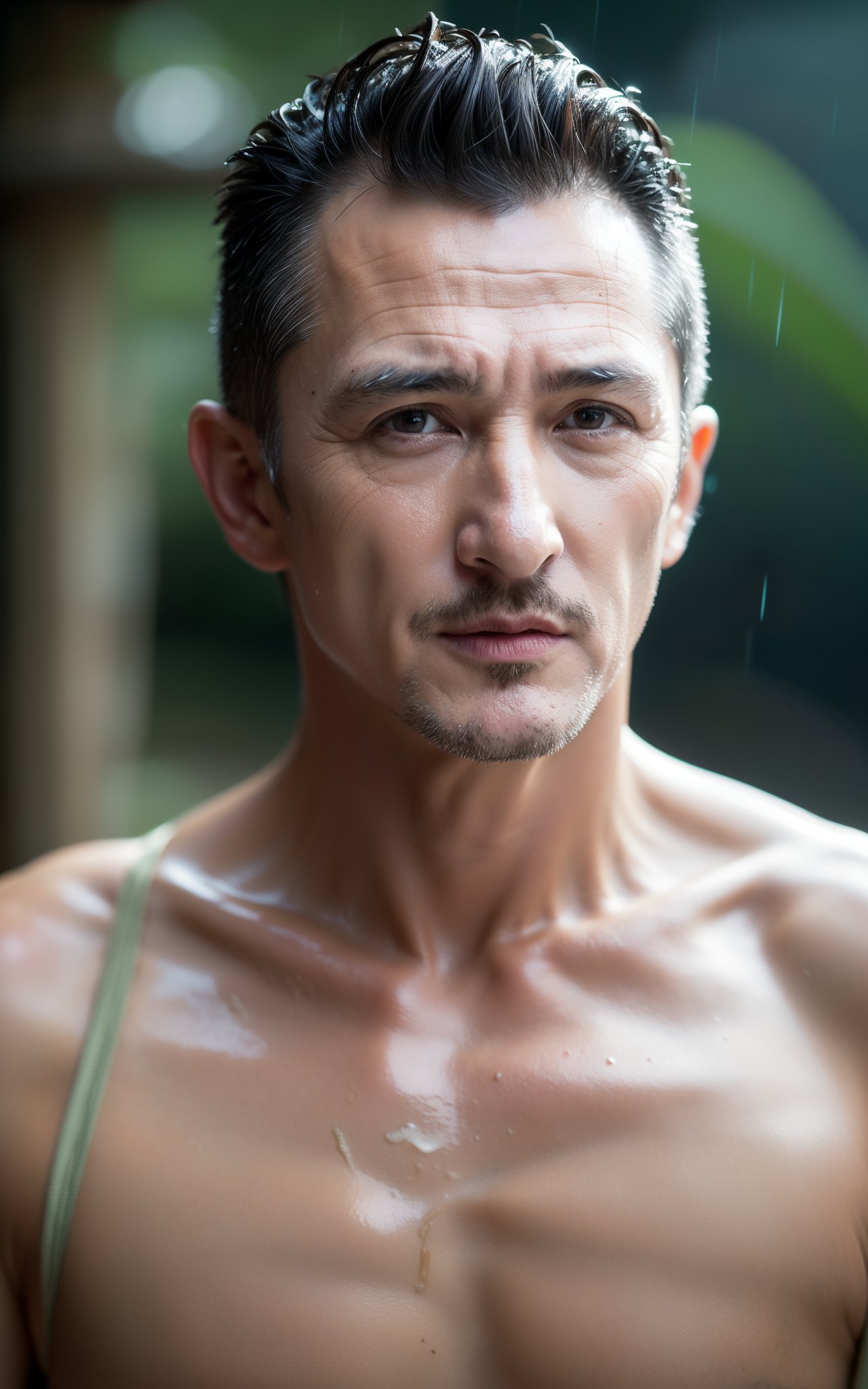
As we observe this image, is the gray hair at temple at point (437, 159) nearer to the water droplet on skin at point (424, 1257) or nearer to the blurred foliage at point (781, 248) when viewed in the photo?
the water droplet on skin at point (424, 1257)

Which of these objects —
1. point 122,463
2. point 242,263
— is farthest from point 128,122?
point 242,263

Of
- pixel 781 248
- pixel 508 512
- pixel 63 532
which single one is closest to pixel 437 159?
pixel 508 512

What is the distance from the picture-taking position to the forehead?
1.23m

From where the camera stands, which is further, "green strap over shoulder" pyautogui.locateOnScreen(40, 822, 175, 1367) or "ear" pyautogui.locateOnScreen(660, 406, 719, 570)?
"ear" pyautogui.locateOnScreen(660, 406, 719, 570)

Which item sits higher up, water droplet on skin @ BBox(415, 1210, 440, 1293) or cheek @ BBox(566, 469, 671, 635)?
cheek @ BBox(566, 469, 671, 635)

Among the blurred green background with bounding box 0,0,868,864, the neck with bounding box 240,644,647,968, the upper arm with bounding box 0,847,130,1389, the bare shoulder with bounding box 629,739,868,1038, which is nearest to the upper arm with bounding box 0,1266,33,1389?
the upper arm with bounding box 0,847,130,1389

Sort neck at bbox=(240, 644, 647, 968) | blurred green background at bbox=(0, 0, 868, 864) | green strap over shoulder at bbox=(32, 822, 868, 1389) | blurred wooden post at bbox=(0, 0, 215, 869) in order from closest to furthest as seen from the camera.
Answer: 1. green strap over shoulder at bbox=(32, 822, 868, 1389)
2. neck at bbox=(240, 644, 647, 968)
3. blurred green background at bbox=(0, 0, 868, 864)
4. blurred wooden post at bbox=(0, 0, 215, 869)

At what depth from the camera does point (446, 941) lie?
4.81ft

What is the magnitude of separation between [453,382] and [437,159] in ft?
0.74

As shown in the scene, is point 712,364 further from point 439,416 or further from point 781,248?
point 439,416

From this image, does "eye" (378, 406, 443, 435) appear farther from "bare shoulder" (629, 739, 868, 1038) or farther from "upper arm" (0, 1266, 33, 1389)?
"upper arm" (0, 1266, 33, 1389)

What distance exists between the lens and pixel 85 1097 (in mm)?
1332

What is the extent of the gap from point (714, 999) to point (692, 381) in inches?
25.9

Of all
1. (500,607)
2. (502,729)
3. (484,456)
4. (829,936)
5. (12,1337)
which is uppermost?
(484,456)
